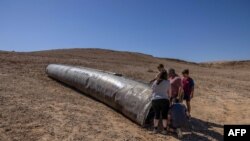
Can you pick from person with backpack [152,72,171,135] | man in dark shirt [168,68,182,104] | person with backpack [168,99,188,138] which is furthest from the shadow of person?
man in dark shirt [168,68,182,104]

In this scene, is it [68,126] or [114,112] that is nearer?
[68,126]

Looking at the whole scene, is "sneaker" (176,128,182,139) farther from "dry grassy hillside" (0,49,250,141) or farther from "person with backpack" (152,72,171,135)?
"person with backpack" (152,72,171,135)

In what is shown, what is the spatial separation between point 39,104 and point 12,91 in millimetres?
2132

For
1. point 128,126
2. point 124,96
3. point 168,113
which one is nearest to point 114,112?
point 124,96

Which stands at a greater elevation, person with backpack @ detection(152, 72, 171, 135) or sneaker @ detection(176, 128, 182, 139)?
person with backpack @ detection(152, 72, 171, 135)

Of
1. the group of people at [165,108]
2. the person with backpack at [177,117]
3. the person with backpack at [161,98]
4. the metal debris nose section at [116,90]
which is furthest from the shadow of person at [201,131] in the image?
Result: the metal debris nose section at [116,90]

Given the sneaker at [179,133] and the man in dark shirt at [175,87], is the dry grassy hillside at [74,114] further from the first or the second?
the man in dark shirt at [175,87]

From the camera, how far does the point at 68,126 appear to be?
9734 millimetres

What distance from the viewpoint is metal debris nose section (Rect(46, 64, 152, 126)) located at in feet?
35.4

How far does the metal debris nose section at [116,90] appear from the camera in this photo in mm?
10781

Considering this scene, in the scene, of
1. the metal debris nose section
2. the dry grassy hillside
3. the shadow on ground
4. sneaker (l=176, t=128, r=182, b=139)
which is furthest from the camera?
the metal debris nose section

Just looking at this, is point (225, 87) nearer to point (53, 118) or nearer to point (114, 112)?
point (114, 112)

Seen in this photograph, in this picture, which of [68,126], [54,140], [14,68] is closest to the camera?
[54,140]

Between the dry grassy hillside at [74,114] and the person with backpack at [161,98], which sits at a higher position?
the person with backpack at [161,98]
